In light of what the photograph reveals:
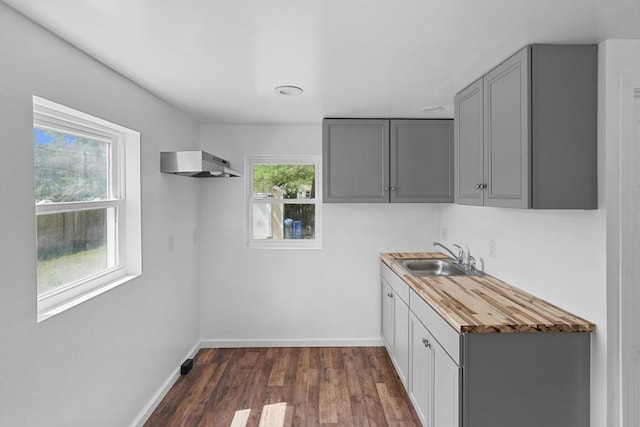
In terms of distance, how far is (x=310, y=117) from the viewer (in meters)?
3.53

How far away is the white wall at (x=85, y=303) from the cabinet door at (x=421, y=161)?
1939mm

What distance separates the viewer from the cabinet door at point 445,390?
1876 mm

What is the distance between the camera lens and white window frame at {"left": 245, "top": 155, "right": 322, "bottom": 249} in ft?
12.9

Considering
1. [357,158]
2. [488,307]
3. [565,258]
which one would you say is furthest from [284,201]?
[565,258]

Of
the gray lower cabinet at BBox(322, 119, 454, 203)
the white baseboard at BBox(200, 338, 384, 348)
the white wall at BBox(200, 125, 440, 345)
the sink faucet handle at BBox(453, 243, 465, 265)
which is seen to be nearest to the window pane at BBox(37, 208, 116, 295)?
the white wall at BBox(200, 125, 440, 345)

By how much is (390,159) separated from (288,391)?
218 centimetres

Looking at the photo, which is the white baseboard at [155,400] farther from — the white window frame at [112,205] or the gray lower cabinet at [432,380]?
the gray lower cabinet at [432,380]

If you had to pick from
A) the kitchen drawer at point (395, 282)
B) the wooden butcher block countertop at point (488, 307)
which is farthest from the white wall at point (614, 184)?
the kitchen drawer at point (395, 282)

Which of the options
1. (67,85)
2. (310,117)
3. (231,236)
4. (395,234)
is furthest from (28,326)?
(395,234)

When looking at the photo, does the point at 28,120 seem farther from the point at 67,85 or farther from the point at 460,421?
the point at 460,421

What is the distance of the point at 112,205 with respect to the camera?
7.87 ft

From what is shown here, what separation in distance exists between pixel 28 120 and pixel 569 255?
2599mm

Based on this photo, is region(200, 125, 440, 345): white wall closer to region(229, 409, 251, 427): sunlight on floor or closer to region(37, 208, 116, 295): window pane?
region(229, 409, 251, 427): sunlight on floor

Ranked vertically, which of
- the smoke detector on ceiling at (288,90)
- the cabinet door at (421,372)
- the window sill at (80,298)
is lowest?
the cabinet door at (421,372)
